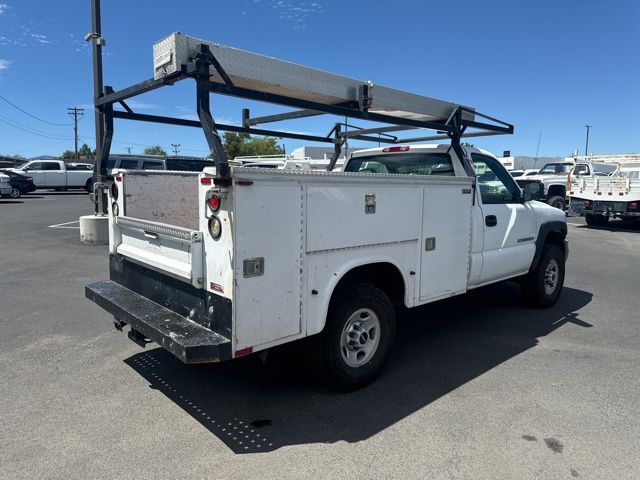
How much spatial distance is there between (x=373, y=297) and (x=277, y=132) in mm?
2615

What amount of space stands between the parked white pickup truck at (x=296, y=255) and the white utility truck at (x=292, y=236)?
1 centimetres

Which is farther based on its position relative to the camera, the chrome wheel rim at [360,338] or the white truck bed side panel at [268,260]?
the chrome wheel rim at [360,338]

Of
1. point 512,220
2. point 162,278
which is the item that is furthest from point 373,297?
point 512,220

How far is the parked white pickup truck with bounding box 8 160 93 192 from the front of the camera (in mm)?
28078

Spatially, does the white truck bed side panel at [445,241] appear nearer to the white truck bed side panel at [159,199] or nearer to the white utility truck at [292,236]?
the white utility truck at [292,236]

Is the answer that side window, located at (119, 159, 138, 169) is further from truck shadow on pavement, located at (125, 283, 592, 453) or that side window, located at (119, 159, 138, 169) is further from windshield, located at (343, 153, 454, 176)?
truck shadow on pavement, located at (125, 283, 592, 453)

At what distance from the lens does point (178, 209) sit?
424 centimetres

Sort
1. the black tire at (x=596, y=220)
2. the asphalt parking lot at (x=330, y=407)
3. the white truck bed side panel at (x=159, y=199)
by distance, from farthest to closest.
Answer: the black tire at (x=596, y=220)
the white truck bed side panel at (x=159, y=199)
the asphalt parking lot at (x=330, y=407)

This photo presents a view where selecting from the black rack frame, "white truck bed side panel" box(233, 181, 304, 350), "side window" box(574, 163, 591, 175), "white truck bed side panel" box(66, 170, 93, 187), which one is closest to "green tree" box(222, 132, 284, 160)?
"white truck bed side panel" box(66, 170, 93, 187)

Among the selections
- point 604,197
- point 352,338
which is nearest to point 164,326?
point 352,338

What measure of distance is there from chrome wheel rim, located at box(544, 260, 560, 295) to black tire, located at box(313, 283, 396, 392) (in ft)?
10.8

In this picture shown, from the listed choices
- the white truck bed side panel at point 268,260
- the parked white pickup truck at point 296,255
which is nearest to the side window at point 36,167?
the parked white pickup truck at point 296,255

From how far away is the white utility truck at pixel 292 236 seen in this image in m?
3.11

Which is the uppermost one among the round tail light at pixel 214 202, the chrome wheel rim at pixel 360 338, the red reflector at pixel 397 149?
the red reflector at pixel 397 149
